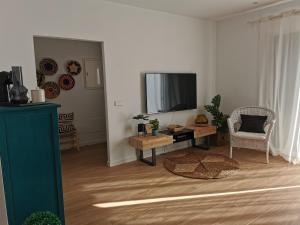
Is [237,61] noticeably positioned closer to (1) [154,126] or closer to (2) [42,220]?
(1) [154,126]

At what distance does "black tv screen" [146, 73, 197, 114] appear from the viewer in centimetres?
435

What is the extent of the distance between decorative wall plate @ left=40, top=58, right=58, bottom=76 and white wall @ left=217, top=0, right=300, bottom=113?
3737mm

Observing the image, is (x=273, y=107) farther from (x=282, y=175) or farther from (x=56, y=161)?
(x=56, y=161)

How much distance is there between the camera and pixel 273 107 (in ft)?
14.4

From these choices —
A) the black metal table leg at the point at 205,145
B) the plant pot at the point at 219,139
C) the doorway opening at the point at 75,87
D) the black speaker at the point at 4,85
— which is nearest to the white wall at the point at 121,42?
the black metal table leg at the point at 205,145

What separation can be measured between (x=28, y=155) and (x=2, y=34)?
190 cm

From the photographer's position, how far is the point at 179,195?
295 cm

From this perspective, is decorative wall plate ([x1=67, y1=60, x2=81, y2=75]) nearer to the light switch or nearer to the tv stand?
the light switch

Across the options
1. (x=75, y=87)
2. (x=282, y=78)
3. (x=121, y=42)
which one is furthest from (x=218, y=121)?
(x=75, y=87)

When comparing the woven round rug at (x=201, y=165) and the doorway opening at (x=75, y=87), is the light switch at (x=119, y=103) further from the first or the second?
the woven round rug at (x=201, y=165)

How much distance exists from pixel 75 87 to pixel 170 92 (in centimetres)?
233

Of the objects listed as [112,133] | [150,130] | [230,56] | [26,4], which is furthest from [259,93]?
[26,4]

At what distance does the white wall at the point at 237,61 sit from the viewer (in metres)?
4.76

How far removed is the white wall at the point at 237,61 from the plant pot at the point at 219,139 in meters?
0.60
